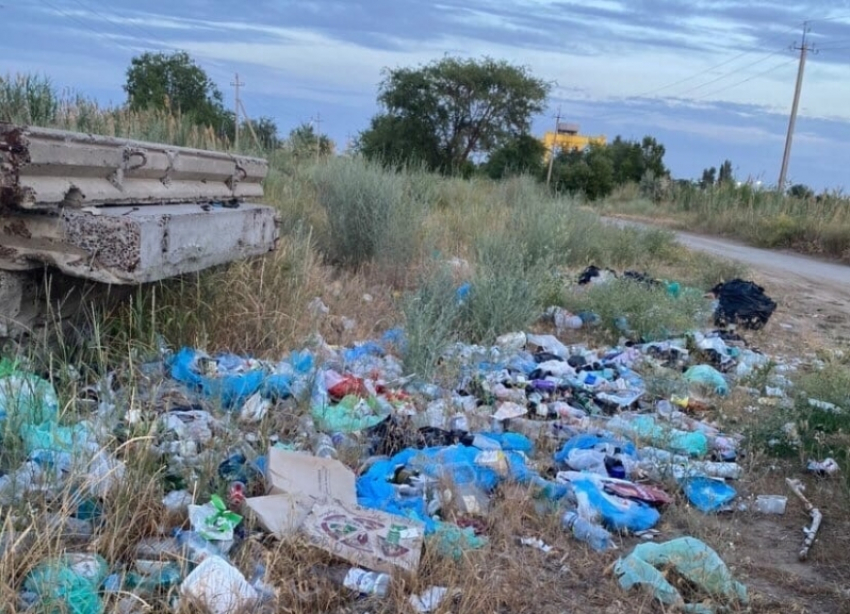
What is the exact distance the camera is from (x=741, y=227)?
1930 centimetres

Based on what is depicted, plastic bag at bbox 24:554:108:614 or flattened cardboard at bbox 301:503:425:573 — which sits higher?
plastic bag at bbox 24:554:108:614

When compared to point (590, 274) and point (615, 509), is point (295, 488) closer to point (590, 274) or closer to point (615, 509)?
point (615, 509)

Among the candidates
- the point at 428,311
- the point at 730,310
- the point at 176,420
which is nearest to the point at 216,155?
the point at 428,311

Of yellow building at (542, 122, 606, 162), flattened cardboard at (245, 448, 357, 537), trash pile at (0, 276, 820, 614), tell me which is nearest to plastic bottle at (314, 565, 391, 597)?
A: trash pile at (0, 276, 820, 614)

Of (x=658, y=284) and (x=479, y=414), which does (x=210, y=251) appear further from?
(x=658, y=284)

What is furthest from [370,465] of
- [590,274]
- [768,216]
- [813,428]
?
[768,216]

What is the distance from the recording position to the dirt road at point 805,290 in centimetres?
782

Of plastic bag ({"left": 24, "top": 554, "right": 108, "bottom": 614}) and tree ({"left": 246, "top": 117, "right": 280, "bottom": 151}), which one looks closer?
plastic bag ({"left": 24, "top": 554, "right": 108, "bottom": 614})

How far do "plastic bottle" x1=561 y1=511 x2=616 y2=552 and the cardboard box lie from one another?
692 millimetres

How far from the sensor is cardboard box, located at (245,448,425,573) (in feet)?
8.55

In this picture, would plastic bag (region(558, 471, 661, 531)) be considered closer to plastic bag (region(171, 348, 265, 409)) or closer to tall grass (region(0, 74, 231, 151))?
plastic bag (region(171, 348, 265, 409))

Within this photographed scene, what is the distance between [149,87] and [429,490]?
21543mm

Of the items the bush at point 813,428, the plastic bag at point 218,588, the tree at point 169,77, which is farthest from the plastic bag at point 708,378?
the tree at point 169,77

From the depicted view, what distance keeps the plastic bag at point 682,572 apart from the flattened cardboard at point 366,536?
2.50ft
